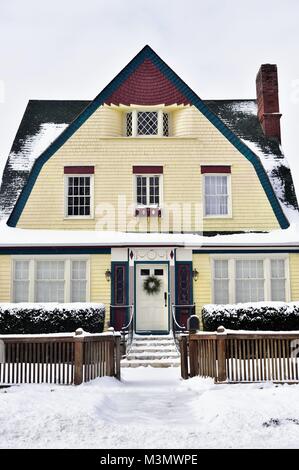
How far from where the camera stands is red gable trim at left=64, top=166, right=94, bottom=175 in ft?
71.2

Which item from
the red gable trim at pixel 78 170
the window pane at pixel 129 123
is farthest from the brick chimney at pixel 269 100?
the red gable trim at pixel 78 170

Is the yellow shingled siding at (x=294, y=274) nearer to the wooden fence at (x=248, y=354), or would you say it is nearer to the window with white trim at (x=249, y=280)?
the window with white trim at (x=249, y=280)

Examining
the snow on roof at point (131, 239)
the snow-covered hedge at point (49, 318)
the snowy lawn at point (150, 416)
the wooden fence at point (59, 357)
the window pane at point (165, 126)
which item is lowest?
the snowy lawn at point (150, 416)

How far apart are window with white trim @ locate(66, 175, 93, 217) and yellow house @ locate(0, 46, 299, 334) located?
0.04m

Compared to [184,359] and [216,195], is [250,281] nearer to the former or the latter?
[216,195]

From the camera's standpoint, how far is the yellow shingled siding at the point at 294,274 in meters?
20.7

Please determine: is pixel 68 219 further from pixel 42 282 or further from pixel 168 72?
pixel 168 72

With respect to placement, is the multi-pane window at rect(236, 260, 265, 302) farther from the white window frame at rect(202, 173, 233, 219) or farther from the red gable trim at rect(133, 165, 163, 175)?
the red gable trim at rect(133, 165, 163, 175)

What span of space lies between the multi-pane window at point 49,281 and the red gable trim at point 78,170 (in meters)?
3.33

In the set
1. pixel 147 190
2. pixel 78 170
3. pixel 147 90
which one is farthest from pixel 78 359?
pixel 147 90

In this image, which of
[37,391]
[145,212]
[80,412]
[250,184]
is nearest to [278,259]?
[250,184]

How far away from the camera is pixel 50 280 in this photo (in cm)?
A: 2098

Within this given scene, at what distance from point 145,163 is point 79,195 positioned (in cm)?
269

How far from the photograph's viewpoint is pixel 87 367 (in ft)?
44.0
